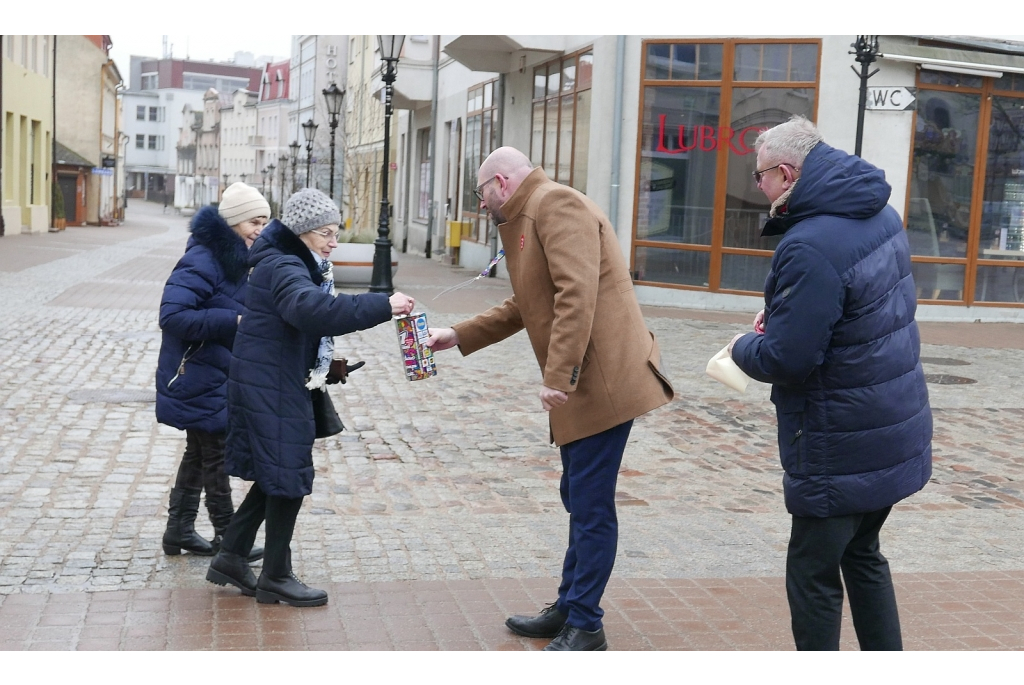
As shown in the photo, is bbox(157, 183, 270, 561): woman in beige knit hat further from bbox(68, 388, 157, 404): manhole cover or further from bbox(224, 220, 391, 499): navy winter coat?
bbox(68, 388, 157, 404): manhole cover

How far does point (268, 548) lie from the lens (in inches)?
191

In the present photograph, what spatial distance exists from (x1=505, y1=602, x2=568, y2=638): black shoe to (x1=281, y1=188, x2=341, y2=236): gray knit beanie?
5.66 ft

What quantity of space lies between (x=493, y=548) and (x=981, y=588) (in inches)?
88.1

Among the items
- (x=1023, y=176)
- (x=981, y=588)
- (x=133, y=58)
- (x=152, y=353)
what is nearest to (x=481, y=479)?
(x=981, y=588)

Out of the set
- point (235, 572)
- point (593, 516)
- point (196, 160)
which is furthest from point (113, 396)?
point (196, 160)

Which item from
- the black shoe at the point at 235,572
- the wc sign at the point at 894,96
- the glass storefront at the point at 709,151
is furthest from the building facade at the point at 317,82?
the black shoe at the point at 235,572

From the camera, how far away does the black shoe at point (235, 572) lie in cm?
496

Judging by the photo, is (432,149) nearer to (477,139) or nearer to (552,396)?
(477,139)

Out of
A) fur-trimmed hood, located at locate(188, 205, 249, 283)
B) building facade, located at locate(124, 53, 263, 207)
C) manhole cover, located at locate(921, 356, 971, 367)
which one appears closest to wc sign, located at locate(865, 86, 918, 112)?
manhole cover, located at locate(921, 356, 971, 367)

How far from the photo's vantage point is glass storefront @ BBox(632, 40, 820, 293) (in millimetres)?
17453

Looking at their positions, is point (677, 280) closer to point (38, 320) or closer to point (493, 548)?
point (38, 320)

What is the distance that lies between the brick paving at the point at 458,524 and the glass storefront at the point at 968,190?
6304 mm

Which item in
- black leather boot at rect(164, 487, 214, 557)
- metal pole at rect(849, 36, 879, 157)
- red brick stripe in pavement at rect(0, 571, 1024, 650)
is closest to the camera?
red brick stripe in pavement at rect(0, 571, 1024, 650)

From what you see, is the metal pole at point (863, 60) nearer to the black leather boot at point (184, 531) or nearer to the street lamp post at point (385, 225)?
the street lamp post at point (385, 225)
